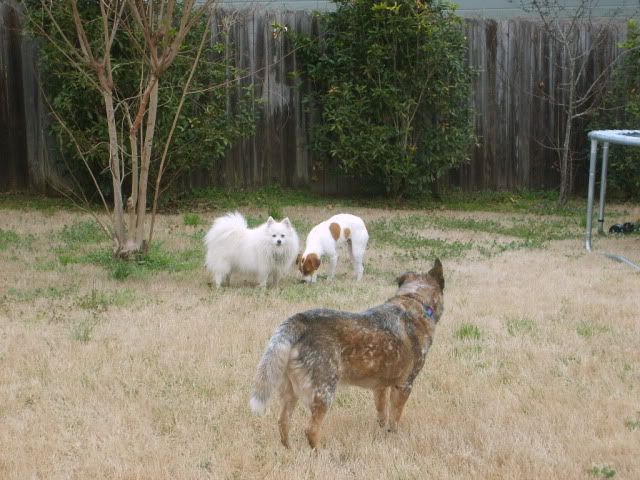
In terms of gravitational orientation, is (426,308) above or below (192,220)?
above

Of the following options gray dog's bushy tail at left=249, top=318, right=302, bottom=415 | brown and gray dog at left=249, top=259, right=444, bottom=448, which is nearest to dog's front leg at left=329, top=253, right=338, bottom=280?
brown and gray dog at left=249, top=259, right=444, bottom=448

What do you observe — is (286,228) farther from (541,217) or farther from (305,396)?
(541,217)

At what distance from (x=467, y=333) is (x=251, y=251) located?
2.74 m

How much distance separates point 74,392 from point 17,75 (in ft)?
30.4

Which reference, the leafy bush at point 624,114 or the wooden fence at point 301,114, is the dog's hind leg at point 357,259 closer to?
the wooden fence at point 301,114

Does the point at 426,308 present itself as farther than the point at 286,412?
Yes

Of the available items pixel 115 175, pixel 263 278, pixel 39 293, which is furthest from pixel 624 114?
pixel 39 293

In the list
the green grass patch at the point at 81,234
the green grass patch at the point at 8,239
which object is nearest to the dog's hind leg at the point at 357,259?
the green grass patch at the point at 81,234

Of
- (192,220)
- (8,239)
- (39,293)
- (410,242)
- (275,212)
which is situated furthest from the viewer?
(275,212)

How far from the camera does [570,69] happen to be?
45.4 ft

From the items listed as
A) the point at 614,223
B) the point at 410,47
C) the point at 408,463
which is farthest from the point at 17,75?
the point at 408,463

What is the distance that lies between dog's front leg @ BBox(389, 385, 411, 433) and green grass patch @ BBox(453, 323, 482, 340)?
5.97 feet

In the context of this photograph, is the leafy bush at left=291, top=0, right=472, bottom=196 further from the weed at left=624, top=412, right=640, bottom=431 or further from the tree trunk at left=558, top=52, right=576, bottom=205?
the weed at left=624, top=412, right=640, bottom=431

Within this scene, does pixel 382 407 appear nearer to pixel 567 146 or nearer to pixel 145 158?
pixel 145 158
